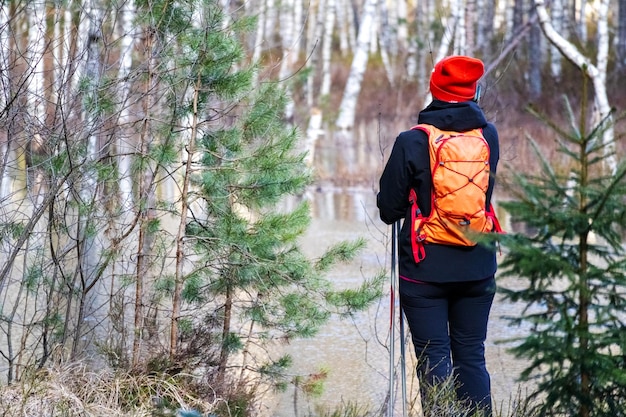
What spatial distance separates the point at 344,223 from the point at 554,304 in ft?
38.3

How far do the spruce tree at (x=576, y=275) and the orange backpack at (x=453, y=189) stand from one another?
748 millimetres

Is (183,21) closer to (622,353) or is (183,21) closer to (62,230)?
(62,230)

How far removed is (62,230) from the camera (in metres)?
5.26

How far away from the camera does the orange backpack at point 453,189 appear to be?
408 cm

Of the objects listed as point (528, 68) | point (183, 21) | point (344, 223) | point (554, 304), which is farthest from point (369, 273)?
point (528, 68)

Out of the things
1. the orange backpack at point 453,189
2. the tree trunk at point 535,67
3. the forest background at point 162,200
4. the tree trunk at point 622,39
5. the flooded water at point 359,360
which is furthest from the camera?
the tree trunk at point 622,39

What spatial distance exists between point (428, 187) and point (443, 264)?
0.34 metres

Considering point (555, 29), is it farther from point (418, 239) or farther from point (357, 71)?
point (418, 239)

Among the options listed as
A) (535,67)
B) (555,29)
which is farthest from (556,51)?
(535,67)

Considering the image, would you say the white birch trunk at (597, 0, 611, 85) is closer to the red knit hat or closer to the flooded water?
the flooded water

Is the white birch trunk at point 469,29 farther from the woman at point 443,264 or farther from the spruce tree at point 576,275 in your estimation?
the spruce tree at point 576,275

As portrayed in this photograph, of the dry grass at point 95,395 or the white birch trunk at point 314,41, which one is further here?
the white birch trunk at point 314,41

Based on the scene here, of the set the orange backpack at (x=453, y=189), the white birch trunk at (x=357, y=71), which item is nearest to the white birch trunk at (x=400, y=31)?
the white birch trunk at (x=357, y=71)

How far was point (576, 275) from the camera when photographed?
3.21m
